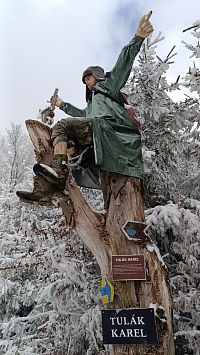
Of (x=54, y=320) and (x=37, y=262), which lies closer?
(x=54, y=320)

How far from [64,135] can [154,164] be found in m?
2.67

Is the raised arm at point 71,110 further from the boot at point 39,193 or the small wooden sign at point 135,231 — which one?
the small wooden sign at point 135,231

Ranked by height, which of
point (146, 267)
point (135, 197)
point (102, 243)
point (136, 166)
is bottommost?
point (146, 267)

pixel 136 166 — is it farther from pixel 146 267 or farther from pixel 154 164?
pixel 154 164

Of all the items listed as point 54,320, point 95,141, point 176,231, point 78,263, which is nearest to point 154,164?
point 176,231

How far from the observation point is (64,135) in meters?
3.78

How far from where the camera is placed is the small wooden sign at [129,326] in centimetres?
330

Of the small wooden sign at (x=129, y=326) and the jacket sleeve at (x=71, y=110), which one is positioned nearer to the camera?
the small wooden sign at (x=129, y=326)

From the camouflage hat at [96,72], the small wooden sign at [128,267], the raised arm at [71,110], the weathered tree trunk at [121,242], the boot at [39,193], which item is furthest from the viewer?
the raised arm at [71,110]

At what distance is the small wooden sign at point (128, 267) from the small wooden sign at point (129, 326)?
0.98ft

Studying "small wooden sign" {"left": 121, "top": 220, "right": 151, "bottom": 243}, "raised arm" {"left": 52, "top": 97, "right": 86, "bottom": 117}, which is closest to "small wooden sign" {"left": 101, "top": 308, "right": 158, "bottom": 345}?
"small wooden sign" {"left": 121, "top": 220, "right": 151, "bottom": 243}

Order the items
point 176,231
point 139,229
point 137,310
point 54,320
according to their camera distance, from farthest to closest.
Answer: point 54,320 → point 176,231 → point 139,229 → point 137,310

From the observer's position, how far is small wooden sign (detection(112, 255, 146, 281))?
3.52 meters

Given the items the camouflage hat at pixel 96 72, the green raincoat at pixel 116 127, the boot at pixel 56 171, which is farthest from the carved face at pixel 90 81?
the boot at pixel 56 171
